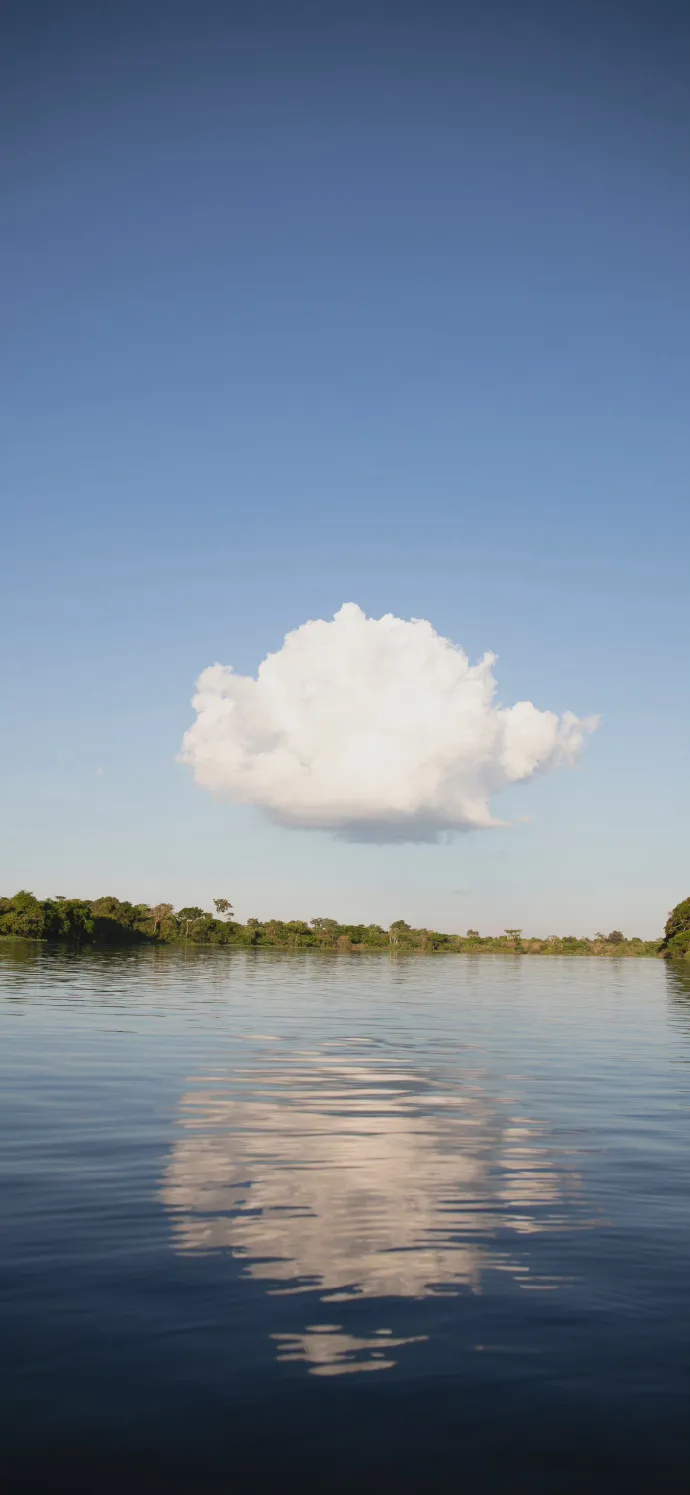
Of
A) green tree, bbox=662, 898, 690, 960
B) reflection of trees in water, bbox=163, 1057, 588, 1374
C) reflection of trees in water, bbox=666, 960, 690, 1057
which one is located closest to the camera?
reflection of trees in water, bbox=163, 1057, 588, 1374

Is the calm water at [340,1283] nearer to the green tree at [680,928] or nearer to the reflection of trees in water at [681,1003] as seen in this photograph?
the reflection of trees in water at [681,1003]

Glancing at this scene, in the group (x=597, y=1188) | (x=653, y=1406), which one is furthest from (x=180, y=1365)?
(x=597, y=1188)

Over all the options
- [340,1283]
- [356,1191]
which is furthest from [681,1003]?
[340,1283]

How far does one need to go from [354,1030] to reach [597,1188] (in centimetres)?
2879

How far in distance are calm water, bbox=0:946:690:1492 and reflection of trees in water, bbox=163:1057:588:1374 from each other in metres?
0.07

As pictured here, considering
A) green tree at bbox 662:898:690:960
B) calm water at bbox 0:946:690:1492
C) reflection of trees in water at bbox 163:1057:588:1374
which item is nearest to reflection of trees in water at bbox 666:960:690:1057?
calm water at bbox 0:946:690:1492

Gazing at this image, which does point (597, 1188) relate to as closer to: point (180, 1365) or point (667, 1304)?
point (667, 1304)

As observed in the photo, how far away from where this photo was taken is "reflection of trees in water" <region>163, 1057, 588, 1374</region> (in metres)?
11.7

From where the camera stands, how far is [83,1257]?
11984 mm

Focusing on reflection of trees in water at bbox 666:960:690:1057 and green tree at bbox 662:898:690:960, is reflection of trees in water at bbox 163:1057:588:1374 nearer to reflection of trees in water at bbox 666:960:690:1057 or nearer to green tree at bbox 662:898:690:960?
reflection of trees in water at bbox 666:960:690:1057

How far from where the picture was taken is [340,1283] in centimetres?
1122

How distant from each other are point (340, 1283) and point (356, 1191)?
182 inches

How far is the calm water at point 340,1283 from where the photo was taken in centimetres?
763

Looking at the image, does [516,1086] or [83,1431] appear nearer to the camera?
[83,1431]
